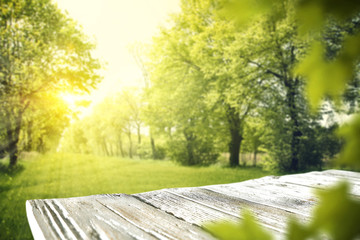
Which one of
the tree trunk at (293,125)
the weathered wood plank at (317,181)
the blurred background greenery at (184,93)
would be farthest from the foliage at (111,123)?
the weathered wood plank at (317,181)

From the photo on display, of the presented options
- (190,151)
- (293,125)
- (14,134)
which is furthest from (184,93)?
(14,134)

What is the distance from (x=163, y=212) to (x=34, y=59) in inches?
523

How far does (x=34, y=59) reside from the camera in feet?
37.1

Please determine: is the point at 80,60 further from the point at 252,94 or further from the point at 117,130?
the point at 117,130

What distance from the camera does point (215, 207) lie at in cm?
130

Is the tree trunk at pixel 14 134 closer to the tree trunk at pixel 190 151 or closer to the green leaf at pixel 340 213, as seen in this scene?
the tree trunk at pixel 190 151

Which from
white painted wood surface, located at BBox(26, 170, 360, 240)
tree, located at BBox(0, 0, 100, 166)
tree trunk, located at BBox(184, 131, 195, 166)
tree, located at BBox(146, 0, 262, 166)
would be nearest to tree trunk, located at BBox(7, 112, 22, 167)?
tree, located at BBox(0, 0, 100, 166)

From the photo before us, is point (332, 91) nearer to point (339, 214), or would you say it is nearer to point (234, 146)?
point (339, 214)

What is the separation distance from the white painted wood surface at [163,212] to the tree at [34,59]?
11429mm

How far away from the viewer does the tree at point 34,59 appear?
10469 mm

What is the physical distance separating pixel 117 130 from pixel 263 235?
160 feet

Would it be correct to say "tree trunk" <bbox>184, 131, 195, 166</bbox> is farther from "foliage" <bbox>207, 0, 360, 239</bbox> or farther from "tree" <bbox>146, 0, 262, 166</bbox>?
"foliage" <bbox>207, 0, 360, 239</bbox>

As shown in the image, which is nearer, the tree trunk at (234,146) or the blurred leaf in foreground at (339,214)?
the blurred leaf in foreground at (339,214)

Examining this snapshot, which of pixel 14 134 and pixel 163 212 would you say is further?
pixel 14 134
